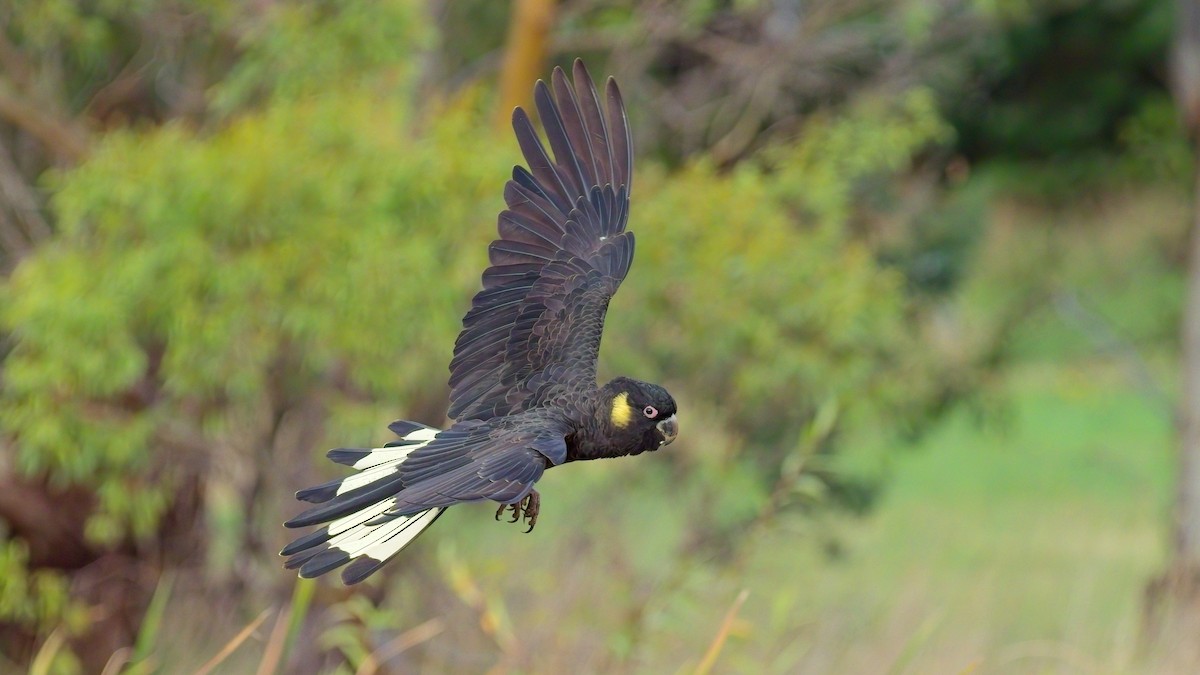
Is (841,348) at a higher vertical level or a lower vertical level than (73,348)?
lower

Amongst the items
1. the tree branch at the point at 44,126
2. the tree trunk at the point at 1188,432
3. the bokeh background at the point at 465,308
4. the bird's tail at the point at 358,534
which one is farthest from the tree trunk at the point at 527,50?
the bird's tail at the point at 358,534

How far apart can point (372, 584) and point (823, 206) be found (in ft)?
10.2

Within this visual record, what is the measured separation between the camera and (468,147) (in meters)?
6.86

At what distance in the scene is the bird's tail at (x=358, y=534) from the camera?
2229 mm

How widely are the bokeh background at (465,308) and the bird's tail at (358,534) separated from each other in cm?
102

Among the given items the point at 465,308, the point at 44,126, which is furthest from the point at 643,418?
the point at 44,126

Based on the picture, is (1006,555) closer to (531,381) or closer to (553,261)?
(553,261)

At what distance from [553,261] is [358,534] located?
56.3 inches

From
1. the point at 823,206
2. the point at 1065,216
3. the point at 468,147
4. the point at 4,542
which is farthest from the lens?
the point at 1065,216

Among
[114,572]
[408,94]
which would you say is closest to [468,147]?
[408,94]

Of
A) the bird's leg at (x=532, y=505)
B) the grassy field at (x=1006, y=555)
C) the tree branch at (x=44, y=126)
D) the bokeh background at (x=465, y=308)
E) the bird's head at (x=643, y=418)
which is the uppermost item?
the bird's head at (x=643, y=418)

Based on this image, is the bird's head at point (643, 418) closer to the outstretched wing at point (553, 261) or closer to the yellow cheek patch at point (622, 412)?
the yellow cheek patch at point (622, 412)

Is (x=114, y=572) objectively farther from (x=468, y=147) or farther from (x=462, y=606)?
(x=468, y=147)

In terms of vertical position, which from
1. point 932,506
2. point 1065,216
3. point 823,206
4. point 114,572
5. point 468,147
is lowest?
point 932,506
